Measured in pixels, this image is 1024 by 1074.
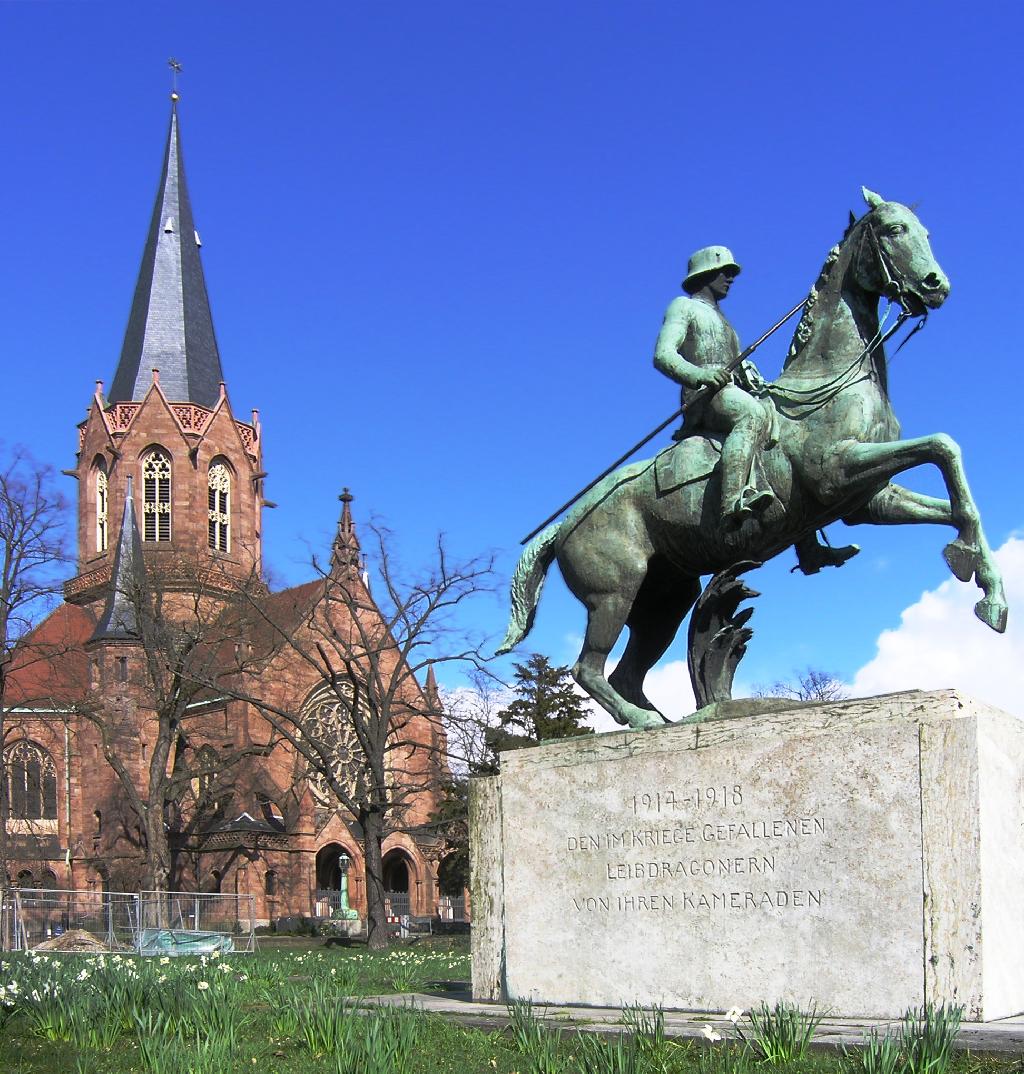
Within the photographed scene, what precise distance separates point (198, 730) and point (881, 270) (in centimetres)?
5781

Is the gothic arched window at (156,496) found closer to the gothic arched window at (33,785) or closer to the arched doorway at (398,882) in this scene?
the gothic arched window at (33,785)

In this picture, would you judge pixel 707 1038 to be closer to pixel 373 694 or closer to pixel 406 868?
pixel 373 694

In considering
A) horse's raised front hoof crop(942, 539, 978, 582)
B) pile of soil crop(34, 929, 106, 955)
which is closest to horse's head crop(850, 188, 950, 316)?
horse's raised front hoof crop(942, 539, 978, 582)

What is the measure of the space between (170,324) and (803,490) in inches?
2995

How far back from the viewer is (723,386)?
8750mm

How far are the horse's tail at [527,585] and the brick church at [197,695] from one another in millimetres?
33602

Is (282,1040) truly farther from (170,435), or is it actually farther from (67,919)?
(170,435)

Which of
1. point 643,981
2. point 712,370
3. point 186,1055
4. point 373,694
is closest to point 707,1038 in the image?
point 643,981

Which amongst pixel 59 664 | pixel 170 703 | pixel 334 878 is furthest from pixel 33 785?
pixel 170 703

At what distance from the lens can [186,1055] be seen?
6.81 meters

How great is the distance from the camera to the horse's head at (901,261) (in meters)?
8.29

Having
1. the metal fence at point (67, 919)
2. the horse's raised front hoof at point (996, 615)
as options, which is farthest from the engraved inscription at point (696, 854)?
the metal fence at point (67, 919)

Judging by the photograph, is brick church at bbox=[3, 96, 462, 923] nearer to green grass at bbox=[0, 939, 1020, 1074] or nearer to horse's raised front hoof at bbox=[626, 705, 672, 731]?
green grass at bbox=[0, 939, 1020, 1074]

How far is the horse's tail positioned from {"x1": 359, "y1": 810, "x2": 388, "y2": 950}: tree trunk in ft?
83.4
